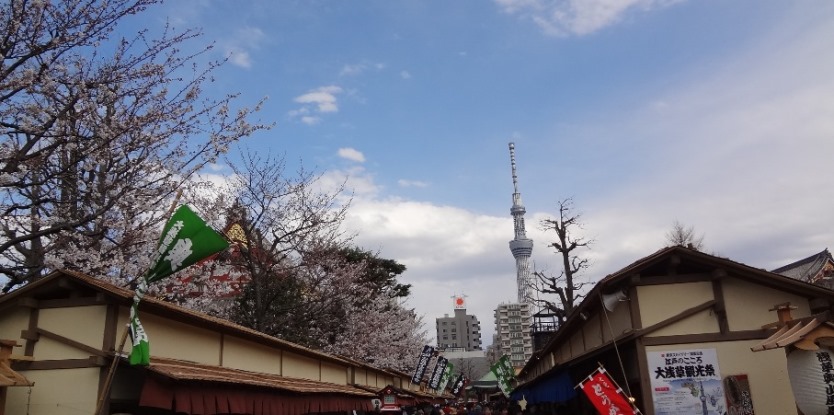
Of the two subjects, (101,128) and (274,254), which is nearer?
(101,128)

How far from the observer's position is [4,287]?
12.5 metres

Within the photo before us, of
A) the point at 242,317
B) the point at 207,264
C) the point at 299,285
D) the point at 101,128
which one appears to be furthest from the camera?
the point at 299,285

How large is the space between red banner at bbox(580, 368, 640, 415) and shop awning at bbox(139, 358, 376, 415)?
20.2 feet

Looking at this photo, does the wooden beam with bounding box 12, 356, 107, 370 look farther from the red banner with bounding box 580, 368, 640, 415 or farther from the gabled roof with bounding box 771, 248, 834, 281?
the gabled roof with bounding box 771, 248, 834, 281

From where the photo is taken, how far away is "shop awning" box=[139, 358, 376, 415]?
861 centimetres

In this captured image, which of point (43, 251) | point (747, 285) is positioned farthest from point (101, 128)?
point (747, 285)

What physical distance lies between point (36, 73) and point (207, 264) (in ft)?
43.4

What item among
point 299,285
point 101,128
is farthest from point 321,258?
point 101,128

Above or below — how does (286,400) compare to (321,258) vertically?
below

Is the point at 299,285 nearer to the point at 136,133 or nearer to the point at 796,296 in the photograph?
the point at 136,133

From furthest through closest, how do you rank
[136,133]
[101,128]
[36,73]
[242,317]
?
[242,317]
[136,133]
[101,128]
[36,73]

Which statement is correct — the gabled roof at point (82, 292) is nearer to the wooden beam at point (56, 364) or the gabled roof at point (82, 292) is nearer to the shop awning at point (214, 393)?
the shop awning at point (214, 393)

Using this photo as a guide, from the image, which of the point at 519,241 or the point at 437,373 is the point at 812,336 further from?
the point at 519,241

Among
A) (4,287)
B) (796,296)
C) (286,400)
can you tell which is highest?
(4,287)
